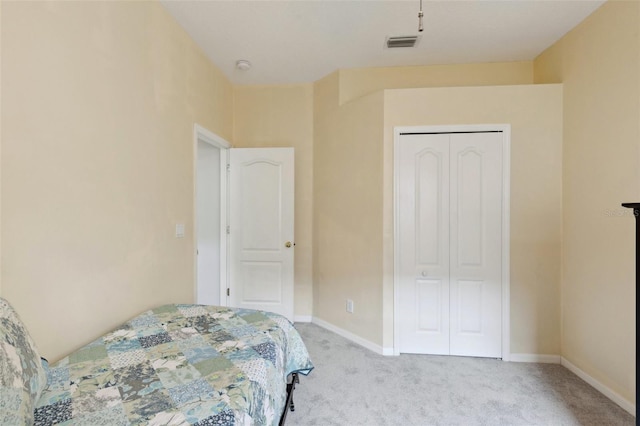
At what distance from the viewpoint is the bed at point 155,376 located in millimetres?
841

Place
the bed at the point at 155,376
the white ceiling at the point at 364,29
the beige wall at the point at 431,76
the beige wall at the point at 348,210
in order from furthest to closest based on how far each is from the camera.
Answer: the beige wall at the point at 431,76
the beige wall at the point at 348,210
the white ceiling at the point at 364,29
the bed at the point at 155,376

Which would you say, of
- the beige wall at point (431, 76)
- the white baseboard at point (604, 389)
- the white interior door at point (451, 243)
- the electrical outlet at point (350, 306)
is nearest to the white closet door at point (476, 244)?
the white interior door at point (451, 243)

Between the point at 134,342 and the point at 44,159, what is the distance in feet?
3.01

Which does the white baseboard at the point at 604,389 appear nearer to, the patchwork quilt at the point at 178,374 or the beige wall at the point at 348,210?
the beige wall at the point at 348,210

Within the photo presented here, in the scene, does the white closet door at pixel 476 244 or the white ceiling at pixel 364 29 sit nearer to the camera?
the white ceiling at pixel 364 29

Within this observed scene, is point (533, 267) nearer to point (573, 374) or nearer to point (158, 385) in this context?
point (573, 374)

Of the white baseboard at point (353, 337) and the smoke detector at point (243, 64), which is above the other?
the smoke detector at point (243, 64)

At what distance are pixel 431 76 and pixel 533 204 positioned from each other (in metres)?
1.58

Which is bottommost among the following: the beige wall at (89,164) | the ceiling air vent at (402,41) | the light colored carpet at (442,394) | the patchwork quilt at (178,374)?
the light colored carpet at (442,394)

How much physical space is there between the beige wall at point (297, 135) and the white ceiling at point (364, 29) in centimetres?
38

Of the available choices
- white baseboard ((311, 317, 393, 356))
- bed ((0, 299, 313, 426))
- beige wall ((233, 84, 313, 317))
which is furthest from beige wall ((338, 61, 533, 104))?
bed ((0, 299, 313, 426))

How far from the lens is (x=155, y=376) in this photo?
107cm

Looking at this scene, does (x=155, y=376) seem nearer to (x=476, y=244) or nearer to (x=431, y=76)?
(x=476, y=244)

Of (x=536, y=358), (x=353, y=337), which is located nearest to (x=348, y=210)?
(x=353, y=337)
